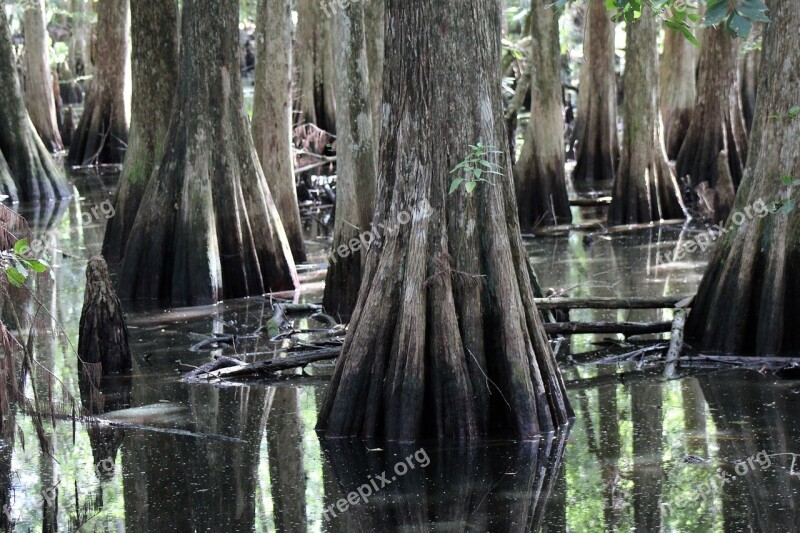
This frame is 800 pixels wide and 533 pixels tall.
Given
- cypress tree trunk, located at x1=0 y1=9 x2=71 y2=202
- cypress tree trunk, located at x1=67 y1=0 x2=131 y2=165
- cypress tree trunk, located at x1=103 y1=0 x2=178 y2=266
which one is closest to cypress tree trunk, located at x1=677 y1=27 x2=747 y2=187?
cypress tree trunk, located at x1=103 y1=0 x2=178 y2=266

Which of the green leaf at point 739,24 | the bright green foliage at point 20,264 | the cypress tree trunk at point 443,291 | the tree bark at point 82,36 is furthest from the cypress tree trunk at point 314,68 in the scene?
the green leaf at point 739,24

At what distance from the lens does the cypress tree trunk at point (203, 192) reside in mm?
11383

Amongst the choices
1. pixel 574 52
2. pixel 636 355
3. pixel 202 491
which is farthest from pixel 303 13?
pixel 202 491

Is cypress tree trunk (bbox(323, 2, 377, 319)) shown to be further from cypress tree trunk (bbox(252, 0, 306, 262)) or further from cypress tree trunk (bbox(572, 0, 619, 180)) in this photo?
cypress tree trunk (bbox(572, 0, 619, 180))

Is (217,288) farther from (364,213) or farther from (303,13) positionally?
(303,13)

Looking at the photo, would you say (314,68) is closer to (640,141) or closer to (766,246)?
(640,141)

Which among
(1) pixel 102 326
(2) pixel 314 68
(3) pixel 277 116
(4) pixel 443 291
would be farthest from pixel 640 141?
(2) pixel 314 68

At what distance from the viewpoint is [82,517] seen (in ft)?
19.0

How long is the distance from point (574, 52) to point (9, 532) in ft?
108

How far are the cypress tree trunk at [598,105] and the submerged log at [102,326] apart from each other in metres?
13.1

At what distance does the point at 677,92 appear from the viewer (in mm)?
22703

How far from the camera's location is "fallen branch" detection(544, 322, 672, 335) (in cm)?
870

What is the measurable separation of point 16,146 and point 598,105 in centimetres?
996

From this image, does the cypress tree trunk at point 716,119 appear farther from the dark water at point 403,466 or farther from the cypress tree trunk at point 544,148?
the dark water at point 403,466
